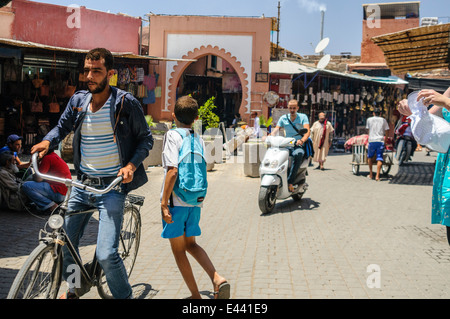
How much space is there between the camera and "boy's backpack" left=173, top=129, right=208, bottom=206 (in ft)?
12.6

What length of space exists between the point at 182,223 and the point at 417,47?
1121cm

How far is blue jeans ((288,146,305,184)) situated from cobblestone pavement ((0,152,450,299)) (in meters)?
0.56

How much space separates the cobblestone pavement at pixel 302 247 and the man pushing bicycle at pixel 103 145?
1022 mm

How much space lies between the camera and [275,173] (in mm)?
8289

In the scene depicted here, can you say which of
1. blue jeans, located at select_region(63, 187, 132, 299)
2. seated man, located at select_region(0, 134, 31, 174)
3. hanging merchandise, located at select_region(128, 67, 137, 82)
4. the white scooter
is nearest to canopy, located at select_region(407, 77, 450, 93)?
hanging merchandise, located at select_region(128, 67, 137, 82)

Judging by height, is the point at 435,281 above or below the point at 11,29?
below

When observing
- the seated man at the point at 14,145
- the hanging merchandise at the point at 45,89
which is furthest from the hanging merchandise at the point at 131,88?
the seated man at the point at 14,145

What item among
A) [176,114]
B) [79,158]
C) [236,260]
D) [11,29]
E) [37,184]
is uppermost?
[11,29]

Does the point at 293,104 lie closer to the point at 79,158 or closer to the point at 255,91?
the point at 79,158

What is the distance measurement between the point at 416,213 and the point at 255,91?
13803mm

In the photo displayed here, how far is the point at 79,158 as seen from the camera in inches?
144

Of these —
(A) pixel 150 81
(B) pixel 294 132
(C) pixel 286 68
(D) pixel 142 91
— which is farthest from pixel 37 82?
→ (B) pixel 294 132
